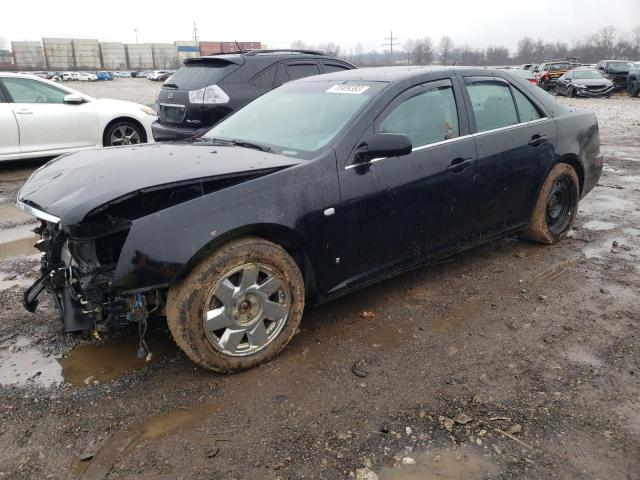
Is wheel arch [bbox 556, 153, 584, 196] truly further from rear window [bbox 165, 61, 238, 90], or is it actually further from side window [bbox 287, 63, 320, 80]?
rear window [bbox 165, 61, 238, 90]

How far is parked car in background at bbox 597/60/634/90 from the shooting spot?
2762 centimetres

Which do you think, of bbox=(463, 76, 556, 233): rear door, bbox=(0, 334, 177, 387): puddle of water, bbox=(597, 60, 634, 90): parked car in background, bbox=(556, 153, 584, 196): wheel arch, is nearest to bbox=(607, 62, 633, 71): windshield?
bbox=(597, 60, 634, 90): parked car in background

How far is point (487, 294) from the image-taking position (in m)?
4.04

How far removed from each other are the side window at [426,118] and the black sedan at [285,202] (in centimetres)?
1

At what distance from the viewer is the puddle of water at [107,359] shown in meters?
2.98

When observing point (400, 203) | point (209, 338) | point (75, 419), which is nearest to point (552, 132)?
point (400, 203)

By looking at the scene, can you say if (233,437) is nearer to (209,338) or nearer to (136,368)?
(209,338)

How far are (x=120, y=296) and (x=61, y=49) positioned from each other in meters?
115

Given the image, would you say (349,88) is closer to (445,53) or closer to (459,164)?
(459,164)

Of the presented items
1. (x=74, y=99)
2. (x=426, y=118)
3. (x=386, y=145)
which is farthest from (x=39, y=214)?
(x=74, y=99)

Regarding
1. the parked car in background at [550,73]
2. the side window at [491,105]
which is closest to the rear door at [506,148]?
the side window at [491,105]

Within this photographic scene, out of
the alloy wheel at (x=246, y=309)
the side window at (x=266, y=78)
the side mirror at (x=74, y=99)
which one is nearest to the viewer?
the alloy wheel at (x=246, y=309)

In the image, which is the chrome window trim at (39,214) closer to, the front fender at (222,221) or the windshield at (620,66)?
the front fender at (222,221)

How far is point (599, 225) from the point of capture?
5613mm
